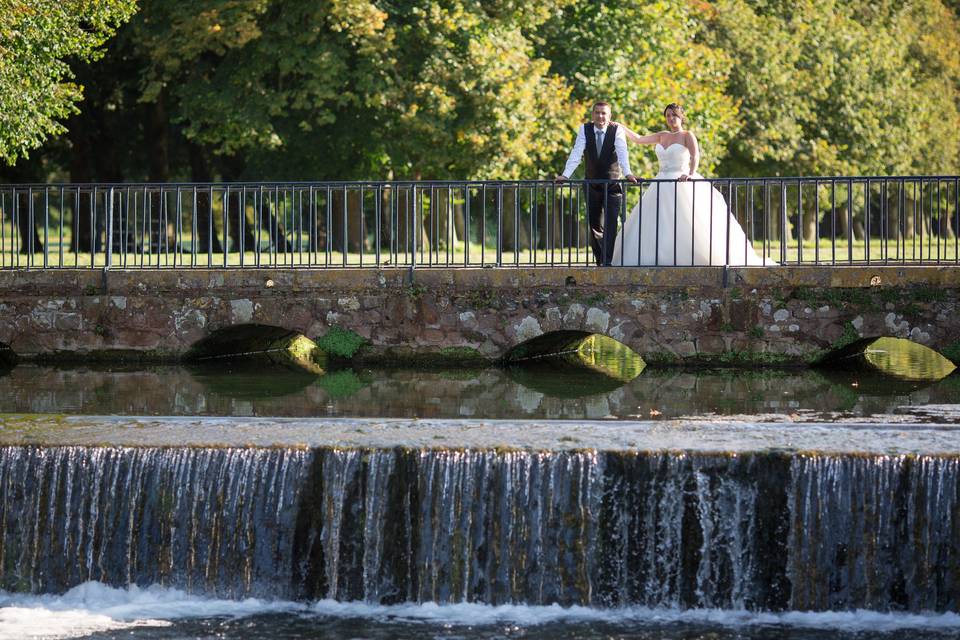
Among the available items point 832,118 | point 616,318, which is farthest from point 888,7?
point 616,318

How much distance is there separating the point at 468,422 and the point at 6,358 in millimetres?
7660

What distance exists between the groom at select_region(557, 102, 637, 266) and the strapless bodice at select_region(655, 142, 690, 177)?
49 centimetres

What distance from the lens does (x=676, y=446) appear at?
11.6 metres

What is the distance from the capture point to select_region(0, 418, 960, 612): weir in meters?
11.1

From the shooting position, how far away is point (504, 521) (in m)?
11.4

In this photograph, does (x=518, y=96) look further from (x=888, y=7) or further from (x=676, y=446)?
(x=888, y=7)

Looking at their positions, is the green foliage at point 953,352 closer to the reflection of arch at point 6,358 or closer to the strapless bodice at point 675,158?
the strapless bodice at point 675,158

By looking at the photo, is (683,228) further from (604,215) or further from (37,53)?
(37,53)

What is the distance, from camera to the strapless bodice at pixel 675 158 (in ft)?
59.9

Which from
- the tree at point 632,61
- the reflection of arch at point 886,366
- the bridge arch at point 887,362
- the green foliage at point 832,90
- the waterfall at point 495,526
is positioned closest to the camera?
the waterfall at point 495,526

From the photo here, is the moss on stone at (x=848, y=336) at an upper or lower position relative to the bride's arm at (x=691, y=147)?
lower

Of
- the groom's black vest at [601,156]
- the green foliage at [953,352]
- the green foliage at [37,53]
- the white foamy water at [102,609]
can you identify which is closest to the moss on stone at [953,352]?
the green foliage at [953,352]

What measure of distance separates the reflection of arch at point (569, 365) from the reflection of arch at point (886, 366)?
91.4 inches

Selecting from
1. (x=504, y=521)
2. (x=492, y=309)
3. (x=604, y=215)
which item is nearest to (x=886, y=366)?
(x=604, y=215)
